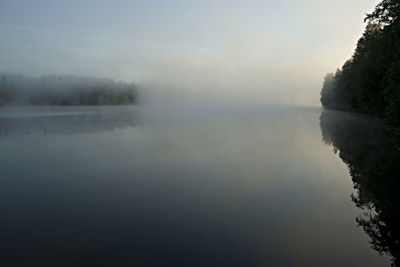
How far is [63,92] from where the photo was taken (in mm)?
135500

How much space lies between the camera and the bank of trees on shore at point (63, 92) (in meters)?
119

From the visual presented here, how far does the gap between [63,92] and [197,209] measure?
14009 centimetres

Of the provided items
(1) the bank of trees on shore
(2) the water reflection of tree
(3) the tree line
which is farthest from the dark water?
(1) the bank of trees on shore

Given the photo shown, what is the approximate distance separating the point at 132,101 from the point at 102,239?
155 metres

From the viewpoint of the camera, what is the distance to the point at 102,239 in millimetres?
7355

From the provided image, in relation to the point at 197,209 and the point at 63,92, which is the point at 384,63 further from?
the point at 63,92

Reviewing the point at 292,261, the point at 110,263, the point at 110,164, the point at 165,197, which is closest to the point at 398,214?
the point at 292,261

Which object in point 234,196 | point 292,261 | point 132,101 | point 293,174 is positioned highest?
point 132,101

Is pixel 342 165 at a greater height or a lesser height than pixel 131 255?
greater

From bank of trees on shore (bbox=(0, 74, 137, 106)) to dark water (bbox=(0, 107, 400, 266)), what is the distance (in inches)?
4119

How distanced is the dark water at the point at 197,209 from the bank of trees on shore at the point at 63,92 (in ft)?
343

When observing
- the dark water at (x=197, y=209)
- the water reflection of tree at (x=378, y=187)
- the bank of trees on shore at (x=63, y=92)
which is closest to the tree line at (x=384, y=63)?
the water reflection of tree at (x=378, y=187)

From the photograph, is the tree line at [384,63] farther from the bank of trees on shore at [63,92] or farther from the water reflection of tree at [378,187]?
the bank of trees on shore at [63,92]

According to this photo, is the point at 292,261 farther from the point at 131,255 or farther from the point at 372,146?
the point at 372,146
